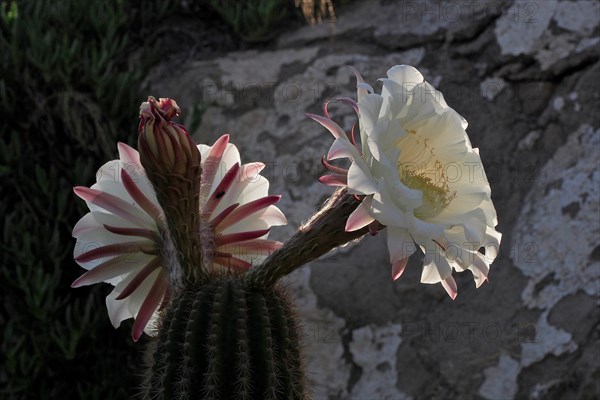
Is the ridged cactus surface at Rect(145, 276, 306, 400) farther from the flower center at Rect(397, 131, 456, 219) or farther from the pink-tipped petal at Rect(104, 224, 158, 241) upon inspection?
the flower center at Rect(397, 131, 456, 219)

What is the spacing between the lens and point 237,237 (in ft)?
4.65

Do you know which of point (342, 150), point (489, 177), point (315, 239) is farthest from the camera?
point (489, 177)

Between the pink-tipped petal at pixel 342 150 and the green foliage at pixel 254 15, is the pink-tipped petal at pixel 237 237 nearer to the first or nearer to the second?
the pink-tipped petal at pixel 342 150

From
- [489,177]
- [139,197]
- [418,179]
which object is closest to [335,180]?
[418,179]

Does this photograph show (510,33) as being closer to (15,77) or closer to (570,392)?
(570,392)

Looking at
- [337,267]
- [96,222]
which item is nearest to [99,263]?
[96,222]

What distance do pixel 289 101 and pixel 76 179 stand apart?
0.77 metres

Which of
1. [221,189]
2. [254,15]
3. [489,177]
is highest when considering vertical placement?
[254,15]

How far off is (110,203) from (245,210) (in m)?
0.22

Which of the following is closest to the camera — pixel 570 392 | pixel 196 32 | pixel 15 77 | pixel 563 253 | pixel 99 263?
pixel 99 263

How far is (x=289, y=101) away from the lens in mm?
3055

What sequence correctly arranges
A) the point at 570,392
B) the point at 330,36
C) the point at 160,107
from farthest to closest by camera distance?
the point at 330,36 → the point at 570,392 → the point at 160,107

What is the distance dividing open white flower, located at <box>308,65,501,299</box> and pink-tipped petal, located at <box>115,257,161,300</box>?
13.1 inches

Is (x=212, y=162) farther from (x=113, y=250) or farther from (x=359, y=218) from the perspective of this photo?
(x=359, y=218)
